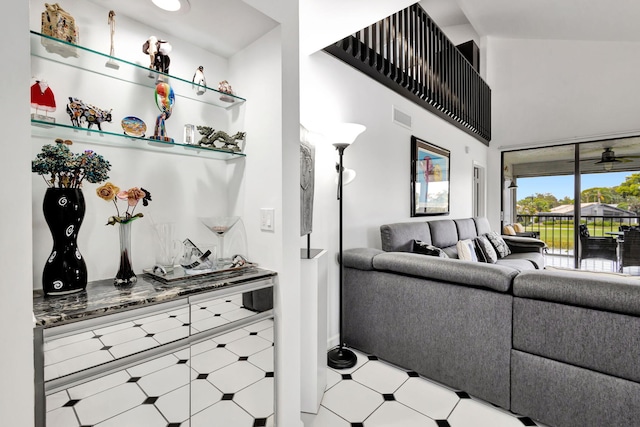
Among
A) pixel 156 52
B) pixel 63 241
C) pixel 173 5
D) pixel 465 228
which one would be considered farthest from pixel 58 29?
pixel 465 228

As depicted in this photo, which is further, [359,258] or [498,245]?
[498,245]

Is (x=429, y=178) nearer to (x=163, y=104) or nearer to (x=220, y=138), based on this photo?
(x=220, y=138)

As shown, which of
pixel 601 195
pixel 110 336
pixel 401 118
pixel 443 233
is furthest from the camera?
pixel 601 195

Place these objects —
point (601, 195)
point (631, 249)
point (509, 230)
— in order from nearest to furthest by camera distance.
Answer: point (631, 249), point (601, 195), point (509, 230)

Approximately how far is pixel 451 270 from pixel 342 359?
1097 mm

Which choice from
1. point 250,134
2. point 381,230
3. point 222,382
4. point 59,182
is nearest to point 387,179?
point 381,230

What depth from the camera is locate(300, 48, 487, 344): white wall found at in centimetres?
253

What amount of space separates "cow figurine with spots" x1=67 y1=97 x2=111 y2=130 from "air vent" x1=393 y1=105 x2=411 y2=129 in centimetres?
291

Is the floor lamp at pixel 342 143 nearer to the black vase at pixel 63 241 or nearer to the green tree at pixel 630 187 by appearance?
the black vase at pixel 63 241

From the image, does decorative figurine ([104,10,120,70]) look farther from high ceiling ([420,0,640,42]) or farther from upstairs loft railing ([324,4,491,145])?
high ceiling ([420,0,640,42])

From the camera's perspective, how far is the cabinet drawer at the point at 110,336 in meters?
0.89

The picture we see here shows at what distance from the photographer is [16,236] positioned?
0.80 metres

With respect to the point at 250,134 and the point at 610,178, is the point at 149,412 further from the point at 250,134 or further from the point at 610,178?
the point at 610,178

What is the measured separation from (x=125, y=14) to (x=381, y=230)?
8.16 feet
